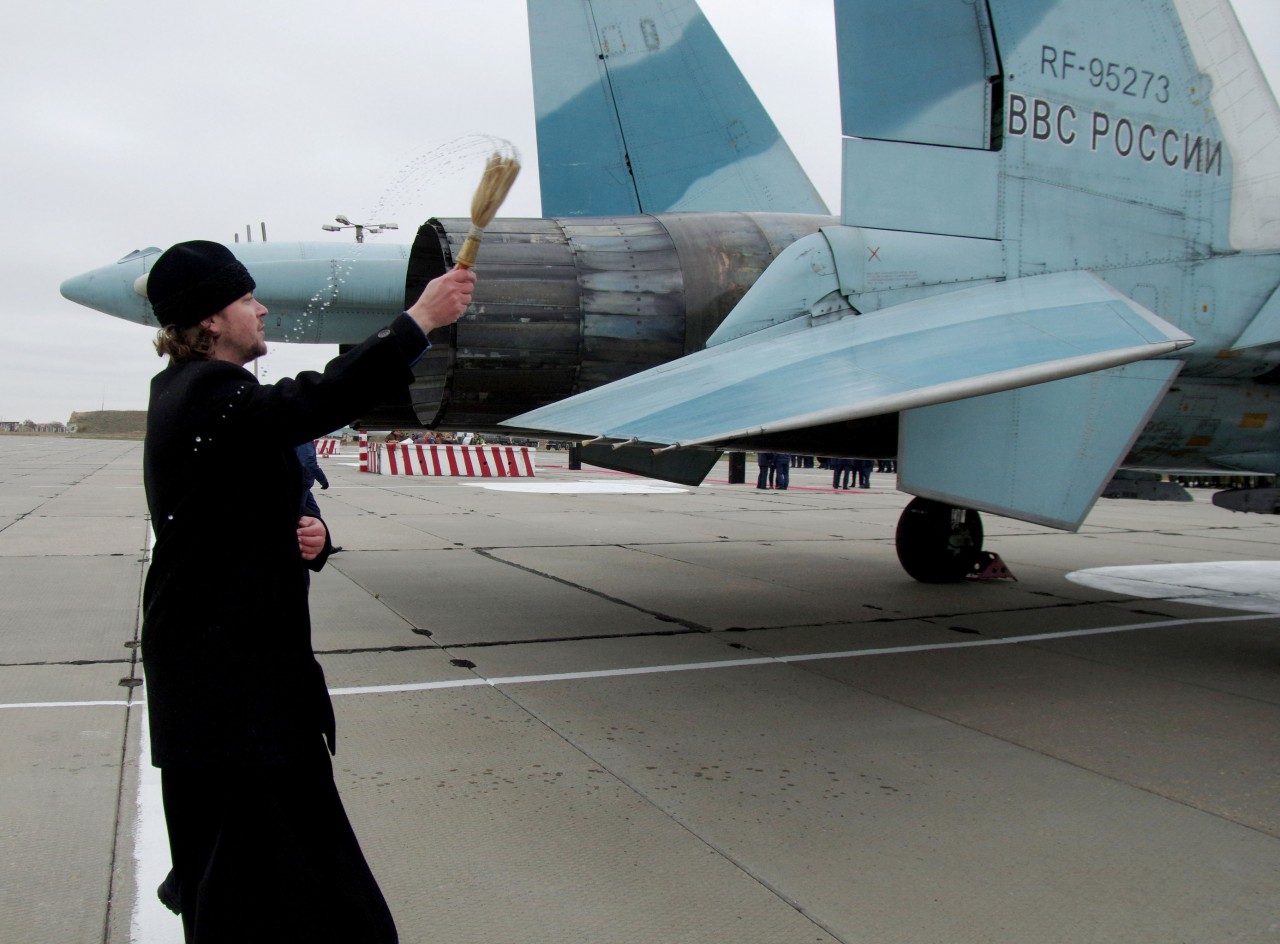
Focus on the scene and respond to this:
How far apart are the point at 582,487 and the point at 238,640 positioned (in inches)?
679

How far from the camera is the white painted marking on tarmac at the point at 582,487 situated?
18.0m

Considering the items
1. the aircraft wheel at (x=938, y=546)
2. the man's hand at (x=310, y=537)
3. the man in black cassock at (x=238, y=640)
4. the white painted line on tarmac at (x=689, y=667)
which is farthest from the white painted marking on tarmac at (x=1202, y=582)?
the man in black cassock at (x=238, y=640)

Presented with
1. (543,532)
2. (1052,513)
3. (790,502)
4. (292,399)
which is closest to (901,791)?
(1052,513)

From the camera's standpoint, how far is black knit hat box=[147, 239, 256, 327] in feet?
6.20

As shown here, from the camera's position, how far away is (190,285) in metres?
1.90

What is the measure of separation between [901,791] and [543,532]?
26.6 ft

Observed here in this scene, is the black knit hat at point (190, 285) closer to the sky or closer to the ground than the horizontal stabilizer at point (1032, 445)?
closer to the sky

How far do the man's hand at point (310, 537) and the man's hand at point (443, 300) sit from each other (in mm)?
742

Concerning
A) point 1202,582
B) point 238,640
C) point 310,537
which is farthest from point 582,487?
point 238,640

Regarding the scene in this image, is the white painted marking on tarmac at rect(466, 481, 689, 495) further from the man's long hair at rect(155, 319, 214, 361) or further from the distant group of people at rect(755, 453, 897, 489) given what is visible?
the man's long hair at rect(155, 319, 214, 361)

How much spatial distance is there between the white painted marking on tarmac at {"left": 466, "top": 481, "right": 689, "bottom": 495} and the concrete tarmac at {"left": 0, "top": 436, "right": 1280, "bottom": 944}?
9629mm

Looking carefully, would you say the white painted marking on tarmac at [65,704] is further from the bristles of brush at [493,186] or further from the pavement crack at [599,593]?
the bristles of brush at [493,186]

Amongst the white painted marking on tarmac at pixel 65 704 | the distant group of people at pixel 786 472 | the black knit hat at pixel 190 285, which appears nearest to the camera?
the black knit hat at pixel 190 285

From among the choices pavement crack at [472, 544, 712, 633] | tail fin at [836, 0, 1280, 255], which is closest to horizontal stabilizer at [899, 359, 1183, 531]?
tail fin at [836, 0, 1280, 255]
